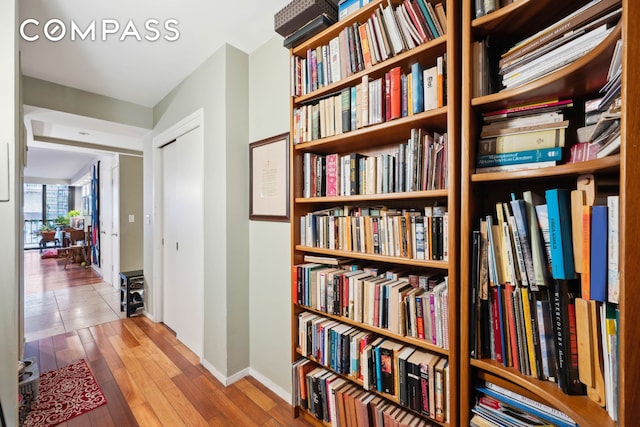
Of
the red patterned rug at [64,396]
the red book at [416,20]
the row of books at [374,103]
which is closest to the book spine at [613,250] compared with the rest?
the row of books at [374,103]

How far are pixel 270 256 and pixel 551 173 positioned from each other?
5.22 feet

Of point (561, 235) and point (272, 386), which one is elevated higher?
point (561, 235)

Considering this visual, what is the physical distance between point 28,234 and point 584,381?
1397cm

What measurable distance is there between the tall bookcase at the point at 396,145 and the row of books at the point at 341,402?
76 mm

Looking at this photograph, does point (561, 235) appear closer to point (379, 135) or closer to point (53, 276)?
point (379, 135)

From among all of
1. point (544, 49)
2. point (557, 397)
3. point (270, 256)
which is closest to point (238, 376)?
point (270, 256)

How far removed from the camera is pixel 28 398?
5.41 feet

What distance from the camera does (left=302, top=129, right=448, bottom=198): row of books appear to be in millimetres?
1091

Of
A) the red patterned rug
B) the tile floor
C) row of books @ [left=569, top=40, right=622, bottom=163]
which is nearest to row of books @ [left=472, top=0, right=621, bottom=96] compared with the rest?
row of books @ [left=569, top=40, right=622, bottom=163]

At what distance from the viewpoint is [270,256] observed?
6.24ft

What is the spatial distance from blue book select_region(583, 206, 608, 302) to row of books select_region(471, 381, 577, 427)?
1.41 ft

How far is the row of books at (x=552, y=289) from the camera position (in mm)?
682

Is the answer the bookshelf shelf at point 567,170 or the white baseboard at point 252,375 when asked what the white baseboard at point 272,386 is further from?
the bookshelf shelf at point 567,170

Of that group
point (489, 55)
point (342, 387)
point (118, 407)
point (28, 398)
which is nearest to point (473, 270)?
point (489, 55)
